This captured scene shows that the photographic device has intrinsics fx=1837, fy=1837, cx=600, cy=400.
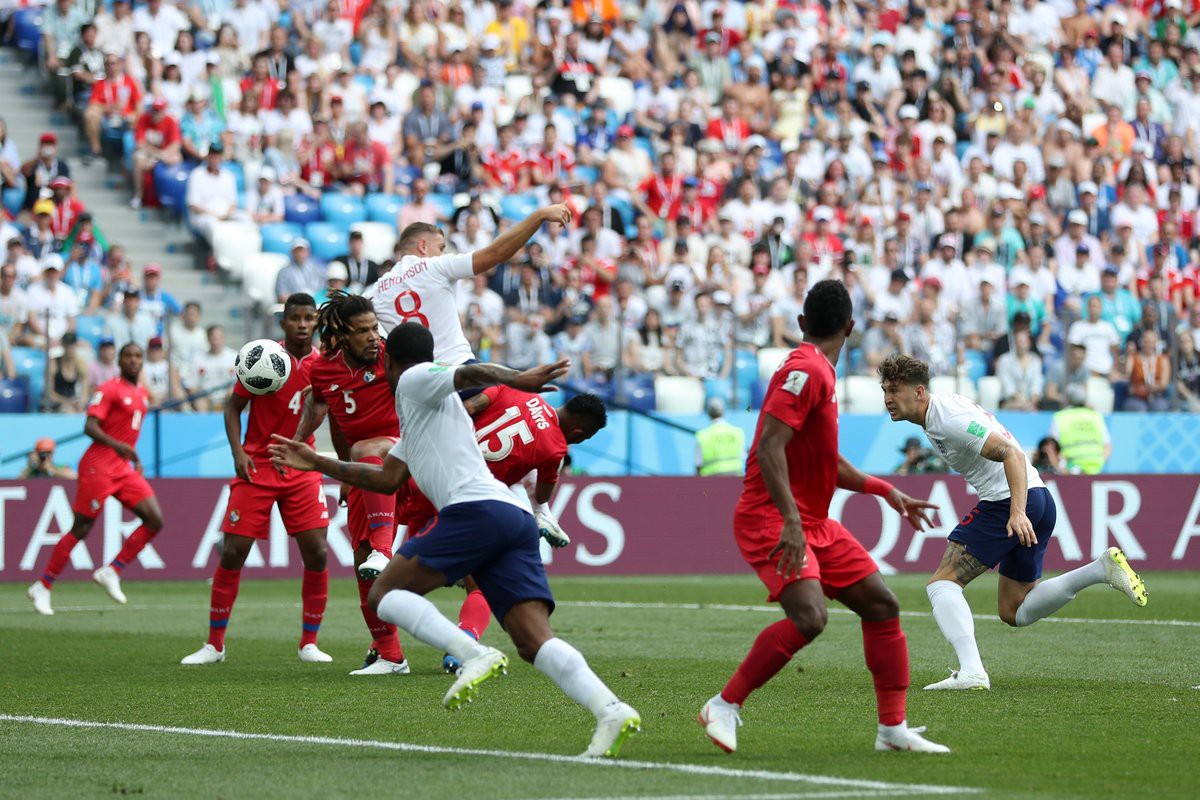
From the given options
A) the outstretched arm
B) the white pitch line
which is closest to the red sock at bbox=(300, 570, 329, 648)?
the white pitch line

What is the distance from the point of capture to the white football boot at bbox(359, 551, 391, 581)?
35.6ft

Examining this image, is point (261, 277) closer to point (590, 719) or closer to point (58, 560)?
point (58, 560)

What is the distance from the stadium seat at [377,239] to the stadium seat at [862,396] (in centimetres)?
623

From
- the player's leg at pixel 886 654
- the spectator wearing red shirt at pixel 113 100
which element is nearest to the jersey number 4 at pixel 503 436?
the player's leg at pixel 886 654

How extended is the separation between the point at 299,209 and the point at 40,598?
9125 millimetres

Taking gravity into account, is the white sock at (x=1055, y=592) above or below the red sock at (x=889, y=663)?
below

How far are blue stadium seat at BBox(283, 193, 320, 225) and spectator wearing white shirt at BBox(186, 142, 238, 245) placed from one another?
731 millimetres

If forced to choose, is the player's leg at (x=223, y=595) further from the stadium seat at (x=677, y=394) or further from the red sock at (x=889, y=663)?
the stadium seat at (x=677, y=394)

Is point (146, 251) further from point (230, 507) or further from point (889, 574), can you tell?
point (230, 507)

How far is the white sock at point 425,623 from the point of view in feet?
25.5

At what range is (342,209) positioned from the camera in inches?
982

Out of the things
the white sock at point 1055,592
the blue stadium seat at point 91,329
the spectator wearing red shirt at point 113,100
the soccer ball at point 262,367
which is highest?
the spectator wearing red shirt at point 113,100

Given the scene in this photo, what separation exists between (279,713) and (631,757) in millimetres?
2489

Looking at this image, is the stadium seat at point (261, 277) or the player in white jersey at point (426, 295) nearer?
the player in white jersey at point (426, 295)
